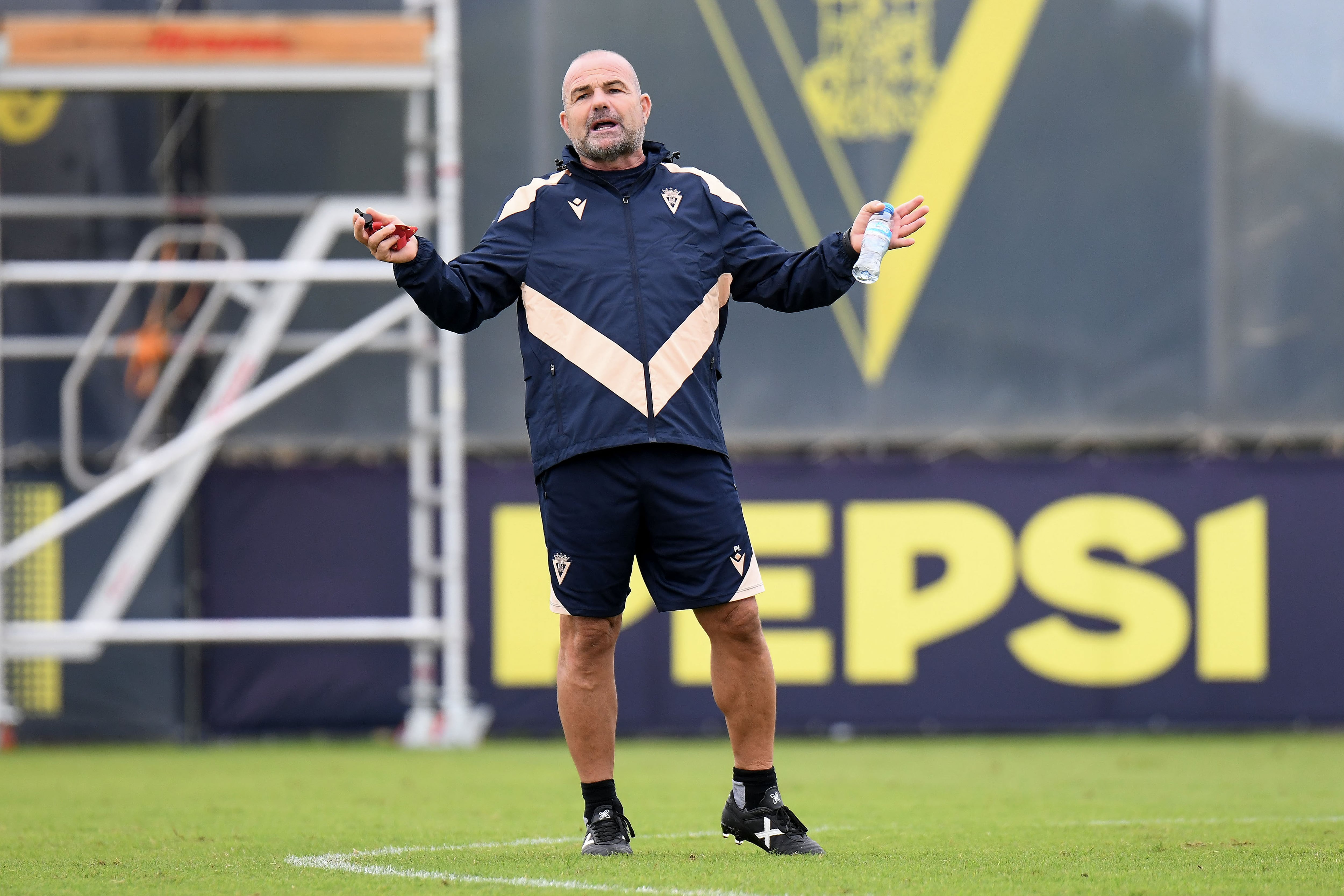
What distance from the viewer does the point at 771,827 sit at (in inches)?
158

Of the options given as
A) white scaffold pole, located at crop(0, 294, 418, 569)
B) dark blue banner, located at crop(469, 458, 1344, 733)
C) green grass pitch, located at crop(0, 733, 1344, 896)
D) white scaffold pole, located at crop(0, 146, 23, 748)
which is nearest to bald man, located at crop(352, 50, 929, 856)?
green grass pitch, located at crop(0, 733, 1344, 896)

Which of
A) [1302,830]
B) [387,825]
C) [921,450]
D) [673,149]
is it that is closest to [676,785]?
[387,825]

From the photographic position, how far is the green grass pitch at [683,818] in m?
3.60

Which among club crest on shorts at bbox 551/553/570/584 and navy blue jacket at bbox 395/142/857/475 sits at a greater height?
navy blue jacket at bbox 395/142/857/475

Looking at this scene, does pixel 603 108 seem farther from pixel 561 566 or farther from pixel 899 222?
pixel 561 566

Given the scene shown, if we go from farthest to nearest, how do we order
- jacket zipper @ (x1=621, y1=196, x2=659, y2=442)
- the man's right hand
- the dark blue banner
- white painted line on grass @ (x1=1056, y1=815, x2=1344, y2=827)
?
the dark blue banner → white painted line on grass @ (x1=1056, y1=815, x2=1344, y2=827) → jacket zipper @ (x1=621, y1=196, x2=659, y2=442) → the man's right hand

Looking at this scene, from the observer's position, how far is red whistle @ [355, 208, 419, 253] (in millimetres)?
3873

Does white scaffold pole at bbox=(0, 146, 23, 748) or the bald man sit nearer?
the bald man

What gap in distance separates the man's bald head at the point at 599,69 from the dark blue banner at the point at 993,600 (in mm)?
4745

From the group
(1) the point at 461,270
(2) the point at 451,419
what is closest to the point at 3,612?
(2) the point at 451,419

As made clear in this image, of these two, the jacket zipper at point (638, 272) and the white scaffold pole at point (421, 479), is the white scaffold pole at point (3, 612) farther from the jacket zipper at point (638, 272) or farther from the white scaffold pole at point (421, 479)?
the jacket zipper at point (638, 272)

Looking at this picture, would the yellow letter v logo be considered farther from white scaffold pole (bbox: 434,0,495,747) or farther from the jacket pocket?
the jacket pocket

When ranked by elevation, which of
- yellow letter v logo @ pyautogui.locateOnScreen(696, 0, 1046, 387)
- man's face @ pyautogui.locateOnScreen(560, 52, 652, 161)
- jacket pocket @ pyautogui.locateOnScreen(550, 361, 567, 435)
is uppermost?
yellow letter v logo @ pyautogui.locateOnScreen(696, 0, 1046, 387)

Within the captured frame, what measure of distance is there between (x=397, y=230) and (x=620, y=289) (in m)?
0.54
